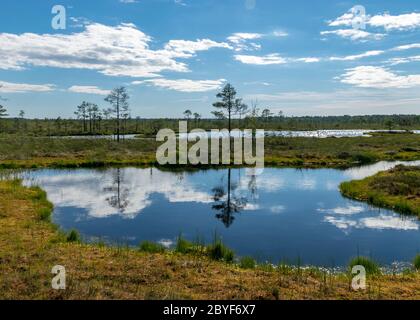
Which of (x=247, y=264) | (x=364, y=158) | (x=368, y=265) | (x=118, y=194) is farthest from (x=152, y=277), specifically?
(x=364, y=158)

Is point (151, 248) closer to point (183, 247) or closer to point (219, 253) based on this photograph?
point (183, 247)

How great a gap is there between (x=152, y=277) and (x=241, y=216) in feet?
43.6

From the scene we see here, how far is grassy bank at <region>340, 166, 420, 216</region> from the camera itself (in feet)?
84.5

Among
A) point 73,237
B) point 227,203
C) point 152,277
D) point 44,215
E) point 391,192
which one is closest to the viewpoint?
point 152,277

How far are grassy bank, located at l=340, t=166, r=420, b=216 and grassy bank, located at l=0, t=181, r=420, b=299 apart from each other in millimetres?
13191

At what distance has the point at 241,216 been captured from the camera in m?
24.9

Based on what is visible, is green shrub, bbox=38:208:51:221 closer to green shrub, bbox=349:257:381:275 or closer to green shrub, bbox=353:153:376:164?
green shrub, bbox=349:257:381:275

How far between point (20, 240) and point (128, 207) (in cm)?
1058

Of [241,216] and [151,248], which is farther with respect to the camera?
[241,216]

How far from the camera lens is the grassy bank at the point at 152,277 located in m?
10.6

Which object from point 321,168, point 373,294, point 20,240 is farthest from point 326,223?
point 321,168

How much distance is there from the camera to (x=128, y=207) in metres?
26.8
